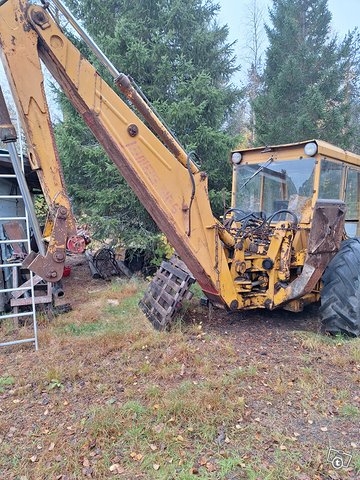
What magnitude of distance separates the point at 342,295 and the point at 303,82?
1139cm

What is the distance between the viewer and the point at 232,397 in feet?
9.71

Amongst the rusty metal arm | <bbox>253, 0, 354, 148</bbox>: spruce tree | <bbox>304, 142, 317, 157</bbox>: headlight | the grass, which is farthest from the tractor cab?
<bbox>253, 0, 354, 148</bbox>: spruce tree

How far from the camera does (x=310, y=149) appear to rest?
416cm

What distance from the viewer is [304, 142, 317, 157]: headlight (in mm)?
4125

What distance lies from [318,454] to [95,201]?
21.3 ft

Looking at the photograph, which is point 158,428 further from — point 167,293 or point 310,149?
point 310,149

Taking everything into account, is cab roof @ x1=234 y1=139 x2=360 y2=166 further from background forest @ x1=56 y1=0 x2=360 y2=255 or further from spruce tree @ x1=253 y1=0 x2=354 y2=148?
spruce tree @ x1=253 y1=0 x2=354 y2=148

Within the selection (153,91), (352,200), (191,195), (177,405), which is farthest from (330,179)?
(153,91)

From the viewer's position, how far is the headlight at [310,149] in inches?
162

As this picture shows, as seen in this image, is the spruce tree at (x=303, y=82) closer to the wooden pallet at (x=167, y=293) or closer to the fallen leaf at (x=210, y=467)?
the wooden pallet at (x=167, y=293)

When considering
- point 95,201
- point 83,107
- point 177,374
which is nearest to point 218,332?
point 177,374

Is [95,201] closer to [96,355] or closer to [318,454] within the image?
[96,355]

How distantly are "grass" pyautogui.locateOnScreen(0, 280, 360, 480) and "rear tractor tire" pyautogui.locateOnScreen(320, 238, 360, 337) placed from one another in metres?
0.23

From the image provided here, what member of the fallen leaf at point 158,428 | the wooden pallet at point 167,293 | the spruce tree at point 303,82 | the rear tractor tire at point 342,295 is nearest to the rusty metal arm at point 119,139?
the wooden pallet at point 167,293
